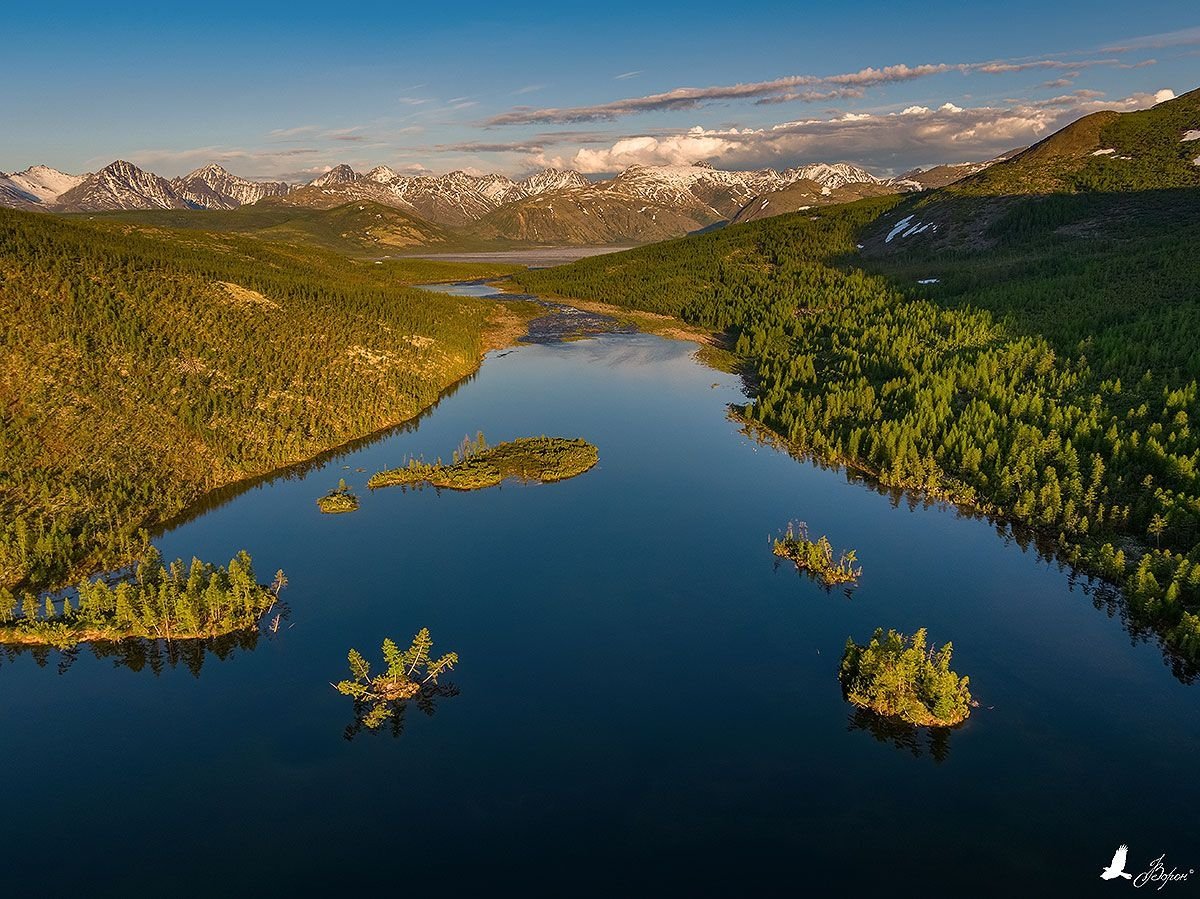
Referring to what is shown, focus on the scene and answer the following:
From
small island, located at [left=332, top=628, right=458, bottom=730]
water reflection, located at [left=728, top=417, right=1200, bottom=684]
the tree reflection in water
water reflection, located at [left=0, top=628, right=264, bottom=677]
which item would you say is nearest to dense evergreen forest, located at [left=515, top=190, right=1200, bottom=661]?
water reflection, located at [left=728, top=417, right=1200, bottom=684]

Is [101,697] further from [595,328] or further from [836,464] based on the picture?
[595,328]

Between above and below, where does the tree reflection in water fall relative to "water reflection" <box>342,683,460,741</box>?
above

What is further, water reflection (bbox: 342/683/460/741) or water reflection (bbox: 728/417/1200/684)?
water reflection (bbox: 728/417/1200/684)

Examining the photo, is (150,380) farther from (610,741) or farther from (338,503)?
(610,741)

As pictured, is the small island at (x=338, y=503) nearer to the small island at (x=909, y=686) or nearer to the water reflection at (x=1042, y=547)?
the water reflection at (x=1042, y=547)

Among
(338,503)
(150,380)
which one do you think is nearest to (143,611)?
(338,503)

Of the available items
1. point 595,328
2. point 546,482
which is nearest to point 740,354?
point 595,328

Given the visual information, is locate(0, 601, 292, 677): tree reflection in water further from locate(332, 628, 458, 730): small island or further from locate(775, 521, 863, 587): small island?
locate(775, 521, 863, 587): small island

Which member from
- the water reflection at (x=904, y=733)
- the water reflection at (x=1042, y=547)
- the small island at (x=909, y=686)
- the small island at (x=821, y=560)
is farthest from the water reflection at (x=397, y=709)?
the small island at (x=821, y=560)
